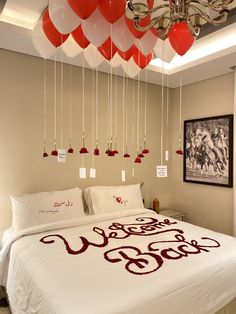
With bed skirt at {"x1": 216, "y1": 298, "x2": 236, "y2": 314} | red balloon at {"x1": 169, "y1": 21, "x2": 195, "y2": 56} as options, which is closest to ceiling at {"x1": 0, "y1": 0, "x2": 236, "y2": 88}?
red balloon at {"x1": 169, "y1": 21, "x2": 195, "y2": 56}

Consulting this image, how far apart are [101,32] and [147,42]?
332 mm

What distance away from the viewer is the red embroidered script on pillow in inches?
61.1

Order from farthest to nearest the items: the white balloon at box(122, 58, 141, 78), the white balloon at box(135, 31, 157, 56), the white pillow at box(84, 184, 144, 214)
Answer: the white pillow at box(84, 184, 144, 214) < the white balloon at box(122, 58, 141, 78) < the white balloon at box(135, 31, 157, 56)

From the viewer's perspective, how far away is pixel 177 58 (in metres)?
2.88

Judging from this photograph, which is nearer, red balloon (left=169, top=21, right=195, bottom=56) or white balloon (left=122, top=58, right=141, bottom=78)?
red balloon (left=169, top=21, right=195, bottom=56)

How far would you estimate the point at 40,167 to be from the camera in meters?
2.61

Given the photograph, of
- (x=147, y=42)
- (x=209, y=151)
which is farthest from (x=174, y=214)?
(x=147, y=42)

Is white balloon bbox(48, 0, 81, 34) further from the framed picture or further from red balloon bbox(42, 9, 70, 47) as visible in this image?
the framed picture

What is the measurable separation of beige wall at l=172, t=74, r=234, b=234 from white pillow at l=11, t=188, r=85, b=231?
1.66 metres

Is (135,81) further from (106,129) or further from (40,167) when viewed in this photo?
(40,167)

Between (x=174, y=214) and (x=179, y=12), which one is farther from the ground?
(x=179, y=12)

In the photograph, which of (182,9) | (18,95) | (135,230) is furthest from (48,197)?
(182,9)

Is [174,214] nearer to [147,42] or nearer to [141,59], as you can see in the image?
[141,59]

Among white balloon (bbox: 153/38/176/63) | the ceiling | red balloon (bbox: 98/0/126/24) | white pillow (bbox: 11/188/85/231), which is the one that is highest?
the ceiling
